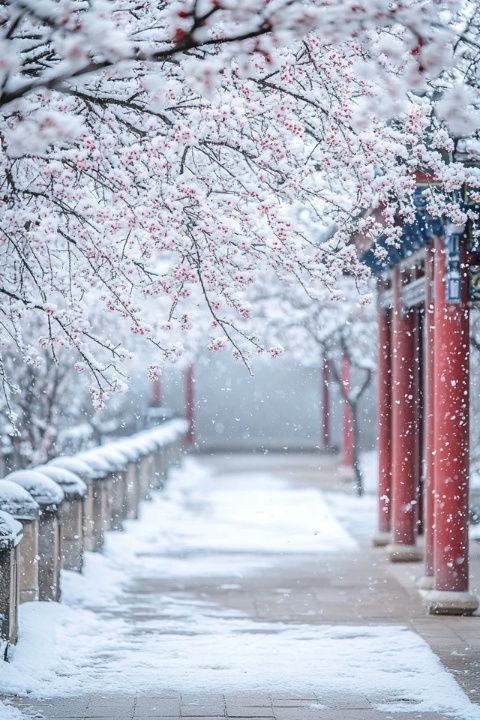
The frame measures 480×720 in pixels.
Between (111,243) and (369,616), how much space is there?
424 cm

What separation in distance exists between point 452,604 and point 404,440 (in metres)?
3.69

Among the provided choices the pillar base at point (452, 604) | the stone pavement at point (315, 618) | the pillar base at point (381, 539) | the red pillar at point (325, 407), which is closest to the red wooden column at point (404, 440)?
the stone pavement at point (315, 618)

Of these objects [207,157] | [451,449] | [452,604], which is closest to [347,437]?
[451,449]

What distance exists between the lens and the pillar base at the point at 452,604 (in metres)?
10.5

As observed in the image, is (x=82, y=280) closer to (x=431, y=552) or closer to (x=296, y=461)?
(x=431, y=552)

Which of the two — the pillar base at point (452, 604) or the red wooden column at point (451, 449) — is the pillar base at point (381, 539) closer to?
the red wooden column at point (451, 449)

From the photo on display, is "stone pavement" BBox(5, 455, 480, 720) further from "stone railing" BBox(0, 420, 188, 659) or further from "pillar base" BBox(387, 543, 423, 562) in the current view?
"stone railing" BBox(0, 420, 188, 659)

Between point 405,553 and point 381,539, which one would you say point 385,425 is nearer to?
point 381,539

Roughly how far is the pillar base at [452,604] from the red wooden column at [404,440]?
11.0 ft

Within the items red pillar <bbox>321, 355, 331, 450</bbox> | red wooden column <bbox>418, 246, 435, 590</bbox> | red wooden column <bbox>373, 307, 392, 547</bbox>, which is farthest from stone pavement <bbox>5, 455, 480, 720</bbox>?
red pillar <bbox>321, 355, 331, 450</bbox>

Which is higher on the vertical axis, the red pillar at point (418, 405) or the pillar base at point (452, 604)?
the red pillar at point (418, 405)

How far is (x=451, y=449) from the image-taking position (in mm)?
10695

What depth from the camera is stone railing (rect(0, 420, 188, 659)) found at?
8133 millimetres

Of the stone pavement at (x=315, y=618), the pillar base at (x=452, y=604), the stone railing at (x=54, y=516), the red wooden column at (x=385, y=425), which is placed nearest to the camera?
the stone pavement at (x=315, y=618)
